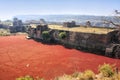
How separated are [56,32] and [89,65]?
20.0m

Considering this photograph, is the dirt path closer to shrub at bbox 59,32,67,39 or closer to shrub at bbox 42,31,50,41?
shrub at bbox 59,32,67,39

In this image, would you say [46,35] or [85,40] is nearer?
[85,40]

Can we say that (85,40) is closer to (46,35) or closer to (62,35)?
(62,35)

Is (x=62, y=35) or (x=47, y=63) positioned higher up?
(x=62, y=35)

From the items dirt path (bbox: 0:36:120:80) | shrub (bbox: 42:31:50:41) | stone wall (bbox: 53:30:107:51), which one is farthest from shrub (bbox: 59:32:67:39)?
dirt path (bbox: 0:36:120:80)

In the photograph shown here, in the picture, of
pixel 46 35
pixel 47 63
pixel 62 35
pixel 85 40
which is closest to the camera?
pixel 47 63

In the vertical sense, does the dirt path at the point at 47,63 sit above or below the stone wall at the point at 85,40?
Answer: below

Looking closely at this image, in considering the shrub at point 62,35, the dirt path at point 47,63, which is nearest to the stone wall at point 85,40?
A: the shrub at point 62,35

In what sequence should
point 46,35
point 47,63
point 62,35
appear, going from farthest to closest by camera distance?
point 46,35
point 62,35
point 47,63

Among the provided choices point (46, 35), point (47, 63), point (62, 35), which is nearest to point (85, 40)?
point (62, 35)

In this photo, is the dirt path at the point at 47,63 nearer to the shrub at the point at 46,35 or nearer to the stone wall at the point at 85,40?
the stone wall at the point at 85,40

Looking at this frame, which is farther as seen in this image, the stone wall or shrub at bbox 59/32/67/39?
shrub at bbox 59/32/67/39

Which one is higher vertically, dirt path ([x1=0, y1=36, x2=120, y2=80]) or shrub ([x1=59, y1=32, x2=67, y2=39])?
shrub ([x1=59, y1=32, x2=67, y2=39])

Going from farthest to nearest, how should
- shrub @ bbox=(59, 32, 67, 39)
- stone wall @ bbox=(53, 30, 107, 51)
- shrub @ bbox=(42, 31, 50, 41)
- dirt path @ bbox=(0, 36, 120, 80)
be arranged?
shrub @ bbox=(42, 31, 50, 41)
shrub @ bbox=(59, 32, 67, 39)
stone wall @ bbox=(53, 30, 107, 51)
dirt path @ bbox=(0, 36, 120, 80)
